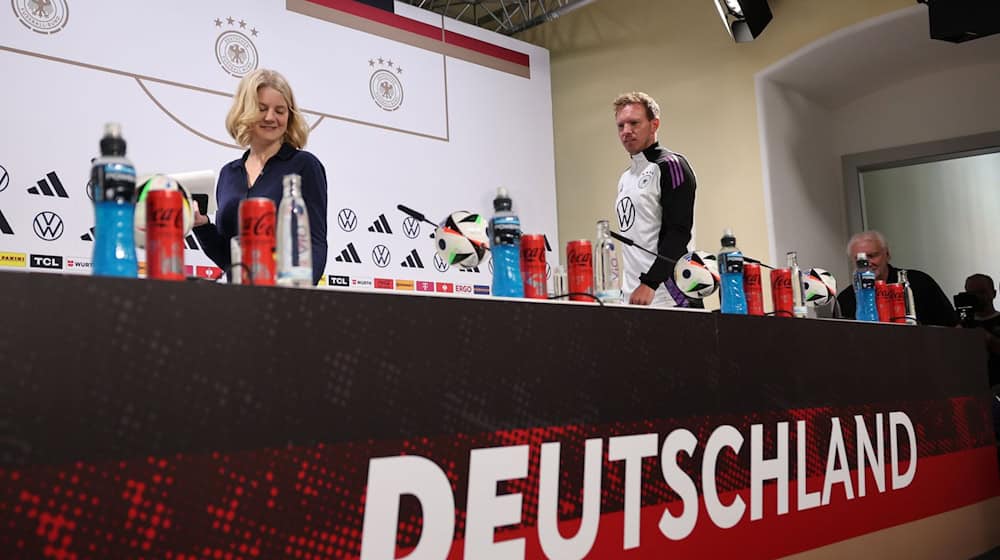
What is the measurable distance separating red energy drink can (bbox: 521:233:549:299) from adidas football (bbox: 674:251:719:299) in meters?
0.53

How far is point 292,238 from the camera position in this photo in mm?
1324

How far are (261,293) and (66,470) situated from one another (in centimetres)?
31

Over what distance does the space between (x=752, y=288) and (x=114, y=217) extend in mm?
1478

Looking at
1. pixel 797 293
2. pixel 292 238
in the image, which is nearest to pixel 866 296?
pixel 797 293

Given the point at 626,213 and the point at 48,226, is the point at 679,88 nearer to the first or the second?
the point at 626,213

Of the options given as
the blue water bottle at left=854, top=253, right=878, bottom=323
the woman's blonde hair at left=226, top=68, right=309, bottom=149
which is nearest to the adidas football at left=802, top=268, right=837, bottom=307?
the blue water bottle at left=854, top=253, right=878, bottom=323

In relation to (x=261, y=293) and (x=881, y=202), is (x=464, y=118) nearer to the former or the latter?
(x=881, y=202)

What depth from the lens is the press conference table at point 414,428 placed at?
938mm

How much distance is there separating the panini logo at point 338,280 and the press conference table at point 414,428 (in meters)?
2.37

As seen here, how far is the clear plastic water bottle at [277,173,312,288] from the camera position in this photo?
1263 mm

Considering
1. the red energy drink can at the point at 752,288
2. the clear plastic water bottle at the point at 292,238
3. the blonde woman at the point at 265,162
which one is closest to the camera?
the clear plastic water bottle at the point at 292,238

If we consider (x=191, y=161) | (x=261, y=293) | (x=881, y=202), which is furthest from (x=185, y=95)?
(x=881, y=202)

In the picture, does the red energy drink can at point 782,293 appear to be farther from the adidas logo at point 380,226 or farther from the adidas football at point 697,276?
the adidas logo at point 380,226

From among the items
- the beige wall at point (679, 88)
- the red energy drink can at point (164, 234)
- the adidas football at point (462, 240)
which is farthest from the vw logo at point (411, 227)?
the red energy drink can at point (164, 234)
